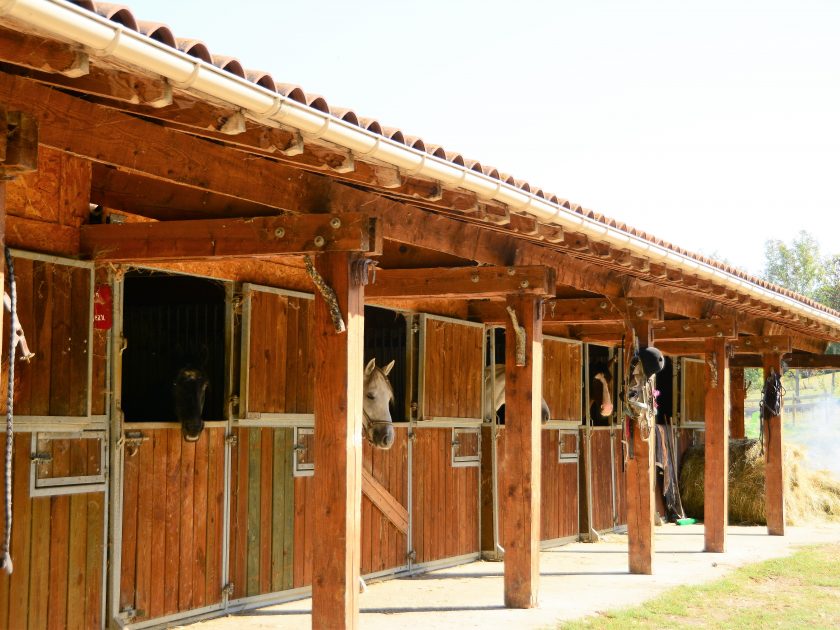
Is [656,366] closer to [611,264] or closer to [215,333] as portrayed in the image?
[611,264]

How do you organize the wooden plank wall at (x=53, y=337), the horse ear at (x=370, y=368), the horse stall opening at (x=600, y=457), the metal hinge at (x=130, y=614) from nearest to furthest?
the wooden plank wall at (x=53, y=337), the metal hinge at (x=130, y=614), the horse ear at (x=370, y=368), the horse stall opening at (x=600, y=457)

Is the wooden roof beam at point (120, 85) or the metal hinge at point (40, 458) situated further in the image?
the metal hinge at point (40, 458)

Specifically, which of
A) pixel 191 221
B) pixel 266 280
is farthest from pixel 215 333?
pixel 191 221

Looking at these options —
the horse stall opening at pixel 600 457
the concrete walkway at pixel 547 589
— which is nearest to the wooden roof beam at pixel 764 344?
the horse stall opening at pixel 600 457

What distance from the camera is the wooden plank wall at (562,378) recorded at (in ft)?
37.2

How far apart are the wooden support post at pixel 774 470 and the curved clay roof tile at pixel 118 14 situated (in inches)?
442

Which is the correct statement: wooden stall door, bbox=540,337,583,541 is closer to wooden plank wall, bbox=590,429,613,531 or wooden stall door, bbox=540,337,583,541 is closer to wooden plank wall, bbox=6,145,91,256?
wooden plank wall, bbox=590,429,613,531

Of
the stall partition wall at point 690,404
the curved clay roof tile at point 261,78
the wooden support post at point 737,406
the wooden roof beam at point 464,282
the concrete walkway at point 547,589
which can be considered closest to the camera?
the curved clay roof tile at point 261,78

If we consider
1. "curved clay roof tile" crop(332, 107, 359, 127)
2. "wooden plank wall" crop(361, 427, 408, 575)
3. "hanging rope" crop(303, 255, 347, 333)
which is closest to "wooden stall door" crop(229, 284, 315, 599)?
"wooden plank wall" crop(361, 427, 408, 575)

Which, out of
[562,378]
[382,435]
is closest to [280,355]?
[382,435]

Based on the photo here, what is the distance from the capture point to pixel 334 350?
4996 millimetres

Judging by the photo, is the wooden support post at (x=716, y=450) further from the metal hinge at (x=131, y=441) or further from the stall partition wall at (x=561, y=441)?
the metal hinge at (x=131, y=441)

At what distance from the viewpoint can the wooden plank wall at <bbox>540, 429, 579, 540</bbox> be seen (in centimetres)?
1138

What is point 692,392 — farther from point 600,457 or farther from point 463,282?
point 463,282
